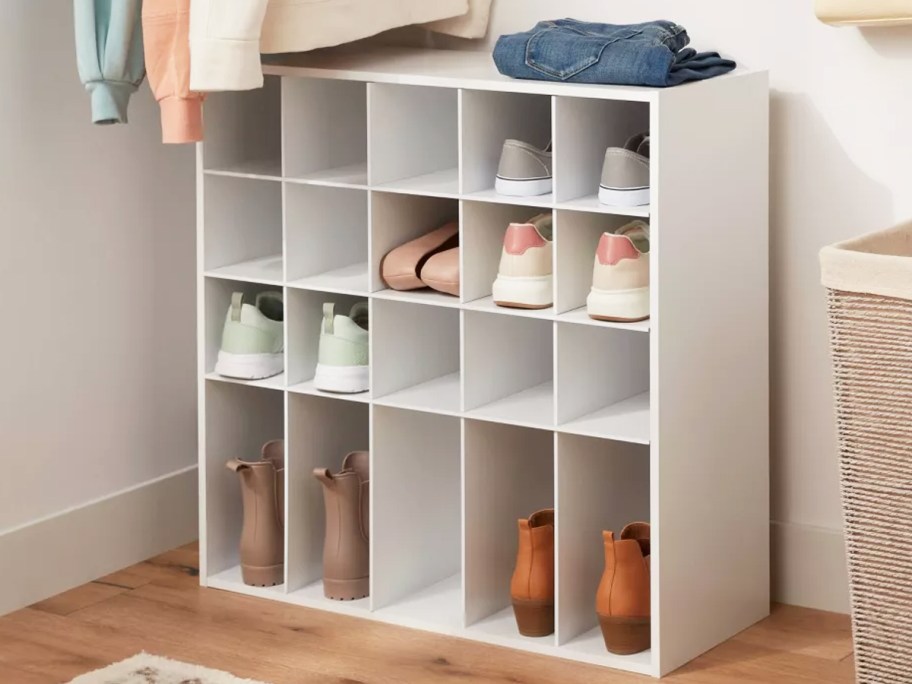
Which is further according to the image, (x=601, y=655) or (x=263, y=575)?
(x=263, y=575)

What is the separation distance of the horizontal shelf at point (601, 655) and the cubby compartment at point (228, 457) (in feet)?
1.80

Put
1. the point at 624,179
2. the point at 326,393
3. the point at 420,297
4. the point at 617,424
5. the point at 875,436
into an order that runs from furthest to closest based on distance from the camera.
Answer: the point at 326,393 < the point at 420,297 < the point at 617,424 < the point at 624,179 < the point at 875,436

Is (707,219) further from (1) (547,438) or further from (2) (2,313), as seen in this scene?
(2) (2,313)

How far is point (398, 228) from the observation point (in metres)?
2.52

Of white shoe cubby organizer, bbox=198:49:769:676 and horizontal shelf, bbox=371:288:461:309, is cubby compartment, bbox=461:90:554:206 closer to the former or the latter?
white shoe cubby organizer, bbox=198:49:769:676

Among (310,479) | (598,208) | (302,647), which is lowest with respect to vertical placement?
(302,647)

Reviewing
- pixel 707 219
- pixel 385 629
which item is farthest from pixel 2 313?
pixel 707 219

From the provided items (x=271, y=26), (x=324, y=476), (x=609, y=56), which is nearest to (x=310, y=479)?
(x=324, y=476)

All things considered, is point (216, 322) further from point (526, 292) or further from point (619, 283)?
point (619, 283)

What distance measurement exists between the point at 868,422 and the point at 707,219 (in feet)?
1.43

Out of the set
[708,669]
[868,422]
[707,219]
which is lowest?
[708,669]

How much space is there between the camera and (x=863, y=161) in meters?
2.45

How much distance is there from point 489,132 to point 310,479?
68 cm

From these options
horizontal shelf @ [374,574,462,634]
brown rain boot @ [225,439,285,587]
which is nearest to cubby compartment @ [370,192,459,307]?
brown rain boot @ [225,439,285,587]
